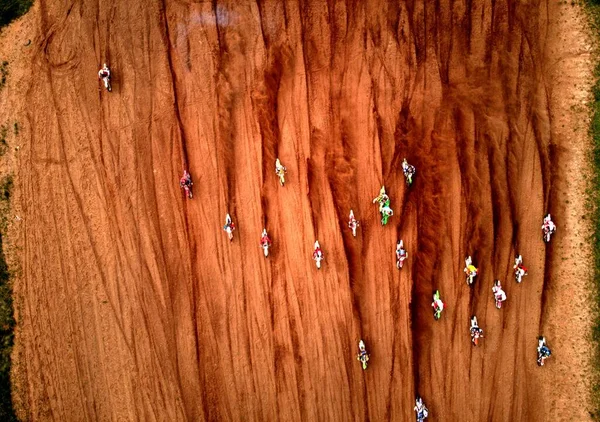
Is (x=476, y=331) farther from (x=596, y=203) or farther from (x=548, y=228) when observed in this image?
(x=596, y=203)

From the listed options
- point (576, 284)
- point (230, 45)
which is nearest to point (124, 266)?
point (230, 45)

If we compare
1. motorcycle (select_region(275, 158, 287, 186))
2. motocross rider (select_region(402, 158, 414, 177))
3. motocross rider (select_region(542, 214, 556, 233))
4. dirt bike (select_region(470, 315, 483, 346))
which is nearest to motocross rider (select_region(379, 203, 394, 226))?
motocross rider (select_region(402, 158, 414, 177))

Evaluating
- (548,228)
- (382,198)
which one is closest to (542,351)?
(548,228)

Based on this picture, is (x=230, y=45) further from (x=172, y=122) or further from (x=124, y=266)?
(x=124, y=266)

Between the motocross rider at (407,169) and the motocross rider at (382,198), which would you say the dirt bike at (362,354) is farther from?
the motocross rider at (407,169)

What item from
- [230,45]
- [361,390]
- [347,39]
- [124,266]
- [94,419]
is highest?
[347,39]

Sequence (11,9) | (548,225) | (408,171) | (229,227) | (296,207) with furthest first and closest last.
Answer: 1. (11,9)
2. (296,207)
3. (229,227)
4. (408,171)
5. (548,225)
